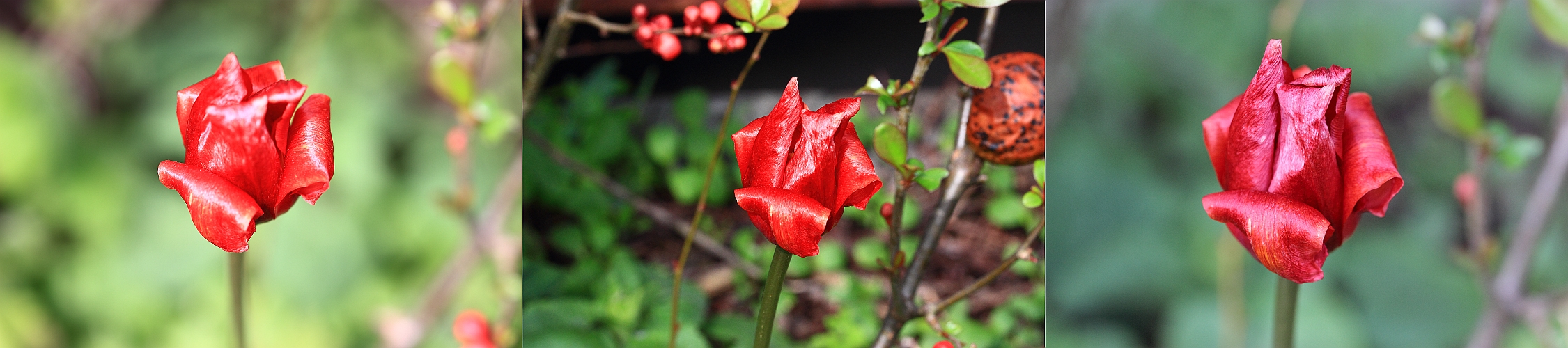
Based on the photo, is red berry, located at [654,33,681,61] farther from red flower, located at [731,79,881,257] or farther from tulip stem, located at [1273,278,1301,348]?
tulip stem, located at [1273,278,1301,348]

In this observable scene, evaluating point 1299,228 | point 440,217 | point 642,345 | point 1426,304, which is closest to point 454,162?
point 440,217

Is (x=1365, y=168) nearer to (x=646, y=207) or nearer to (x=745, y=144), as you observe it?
(x=745, y=144)

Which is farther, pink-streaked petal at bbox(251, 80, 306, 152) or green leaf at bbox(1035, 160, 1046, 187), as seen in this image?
green leaf at bbox(1035, 160, 1046, 187)

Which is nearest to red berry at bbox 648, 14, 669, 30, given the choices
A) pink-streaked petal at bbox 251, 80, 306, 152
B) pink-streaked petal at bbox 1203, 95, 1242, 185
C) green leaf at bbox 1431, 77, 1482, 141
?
pink-streaked petal at bbox 251, 80, 306, 152

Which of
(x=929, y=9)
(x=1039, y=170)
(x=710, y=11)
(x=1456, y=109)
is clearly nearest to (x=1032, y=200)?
(x=1039, y=170)

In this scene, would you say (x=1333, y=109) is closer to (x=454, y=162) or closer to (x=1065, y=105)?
(x=1065, y=105)

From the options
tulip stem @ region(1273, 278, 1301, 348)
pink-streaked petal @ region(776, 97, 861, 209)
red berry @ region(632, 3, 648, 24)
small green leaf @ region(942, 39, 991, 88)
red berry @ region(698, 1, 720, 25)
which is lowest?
tulip stem @ region(1273, 278, 1301, 348)

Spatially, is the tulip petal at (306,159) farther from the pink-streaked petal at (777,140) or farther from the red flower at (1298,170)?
the red flower at (1298,170)
